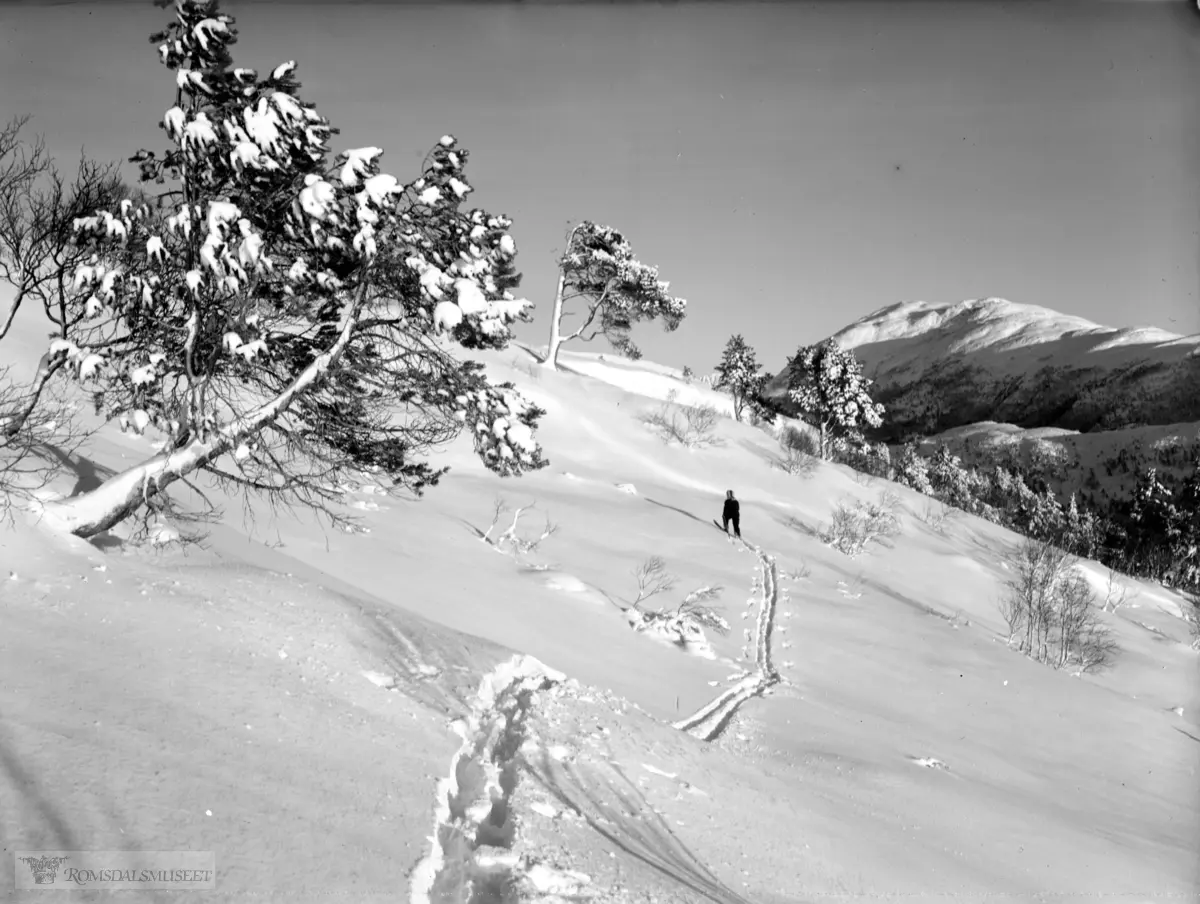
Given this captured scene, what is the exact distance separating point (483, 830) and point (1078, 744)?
33.7 feet

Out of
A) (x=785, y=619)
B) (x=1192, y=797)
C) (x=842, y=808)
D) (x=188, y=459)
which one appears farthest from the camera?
(x=785, y=619)

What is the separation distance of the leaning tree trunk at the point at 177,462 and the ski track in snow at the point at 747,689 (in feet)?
17.1

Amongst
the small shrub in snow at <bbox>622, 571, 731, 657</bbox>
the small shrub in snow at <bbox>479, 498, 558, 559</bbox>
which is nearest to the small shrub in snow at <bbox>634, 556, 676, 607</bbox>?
the small shrub in snow at <bbox>622, 571, 731, 657</bbox>

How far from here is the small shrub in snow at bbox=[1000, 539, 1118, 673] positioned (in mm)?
20281

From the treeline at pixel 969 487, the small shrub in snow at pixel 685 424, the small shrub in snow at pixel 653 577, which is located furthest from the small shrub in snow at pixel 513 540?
the treeline at pixel 969 487

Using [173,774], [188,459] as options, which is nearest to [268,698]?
[173,774]

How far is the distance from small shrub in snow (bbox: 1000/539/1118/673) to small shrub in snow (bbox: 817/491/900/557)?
4.24 meters

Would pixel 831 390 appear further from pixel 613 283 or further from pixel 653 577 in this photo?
pixel 653 577

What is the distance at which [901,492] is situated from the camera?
35.8m

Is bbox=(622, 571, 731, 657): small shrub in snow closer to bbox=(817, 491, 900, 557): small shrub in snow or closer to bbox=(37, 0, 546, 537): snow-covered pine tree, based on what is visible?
bbox=(37, 0, 546, 537): snow-covered pine tree

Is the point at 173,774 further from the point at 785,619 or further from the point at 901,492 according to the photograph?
the point at 901,492

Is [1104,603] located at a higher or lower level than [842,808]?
lower

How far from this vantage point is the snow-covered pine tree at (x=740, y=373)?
46406mm

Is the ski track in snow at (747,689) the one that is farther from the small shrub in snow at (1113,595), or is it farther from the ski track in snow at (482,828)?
the small shrub in snow at (1113,595)
